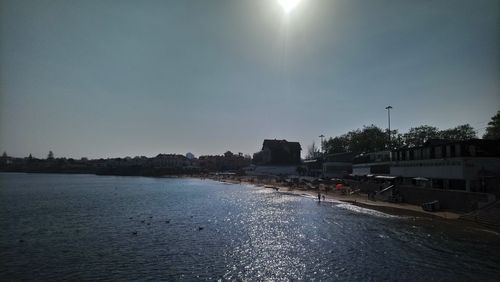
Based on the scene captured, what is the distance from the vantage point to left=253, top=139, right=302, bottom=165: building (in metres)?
168

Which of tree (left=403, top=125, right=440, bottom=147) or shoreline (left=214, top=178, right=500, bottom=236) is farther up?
tree (left=403, top=125, right=440, bottom=147)

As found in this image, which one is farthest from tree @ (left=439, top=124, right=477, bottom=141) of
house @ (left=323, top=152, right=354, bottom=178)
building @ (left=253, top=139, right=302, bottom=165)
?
building @ (left=253, top=139, right=302, bottom=165)

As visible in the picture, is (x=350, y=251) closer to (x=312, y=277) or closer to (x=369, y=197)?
(x=312, y=277)

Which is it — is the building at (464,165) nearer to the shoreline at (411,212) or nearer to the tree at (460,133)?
the shoreline at (411,212)

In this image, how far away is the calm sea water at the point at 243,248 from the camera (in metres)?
23.5

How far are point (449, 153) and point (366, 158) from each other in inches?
1473

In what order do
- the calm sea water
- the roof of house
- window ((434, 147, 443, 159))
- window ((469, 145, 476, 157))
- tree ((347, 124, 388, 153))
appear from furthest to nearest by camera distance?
the roof of house → tree ((347, 124, 388, 153)) → window ((434, 147, 443, 159)) → window ((469, 145, 476, 157)) → the calm sea water

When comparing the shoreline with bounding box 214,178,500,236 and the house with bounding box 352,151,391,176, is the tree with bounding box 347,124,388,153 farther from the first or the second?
the shoreline with bounding box 214,178,500,236

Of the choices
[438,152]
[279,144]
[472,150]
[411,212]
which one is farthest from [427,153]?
[279,144]

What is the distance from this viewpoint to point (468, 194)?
40.9 meters

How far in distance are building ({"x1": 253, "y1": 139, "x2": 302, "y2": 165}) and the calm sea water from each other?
118 m

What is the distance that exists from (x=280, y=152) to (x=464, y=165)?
12590cm

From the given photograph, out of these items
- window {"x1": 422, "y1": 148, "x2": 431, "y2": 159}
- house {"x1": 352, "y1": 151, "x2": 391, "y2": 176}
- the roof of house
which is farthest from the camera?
the roof of house

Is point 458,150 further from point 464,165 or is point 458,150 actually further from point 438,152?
point 438,152
